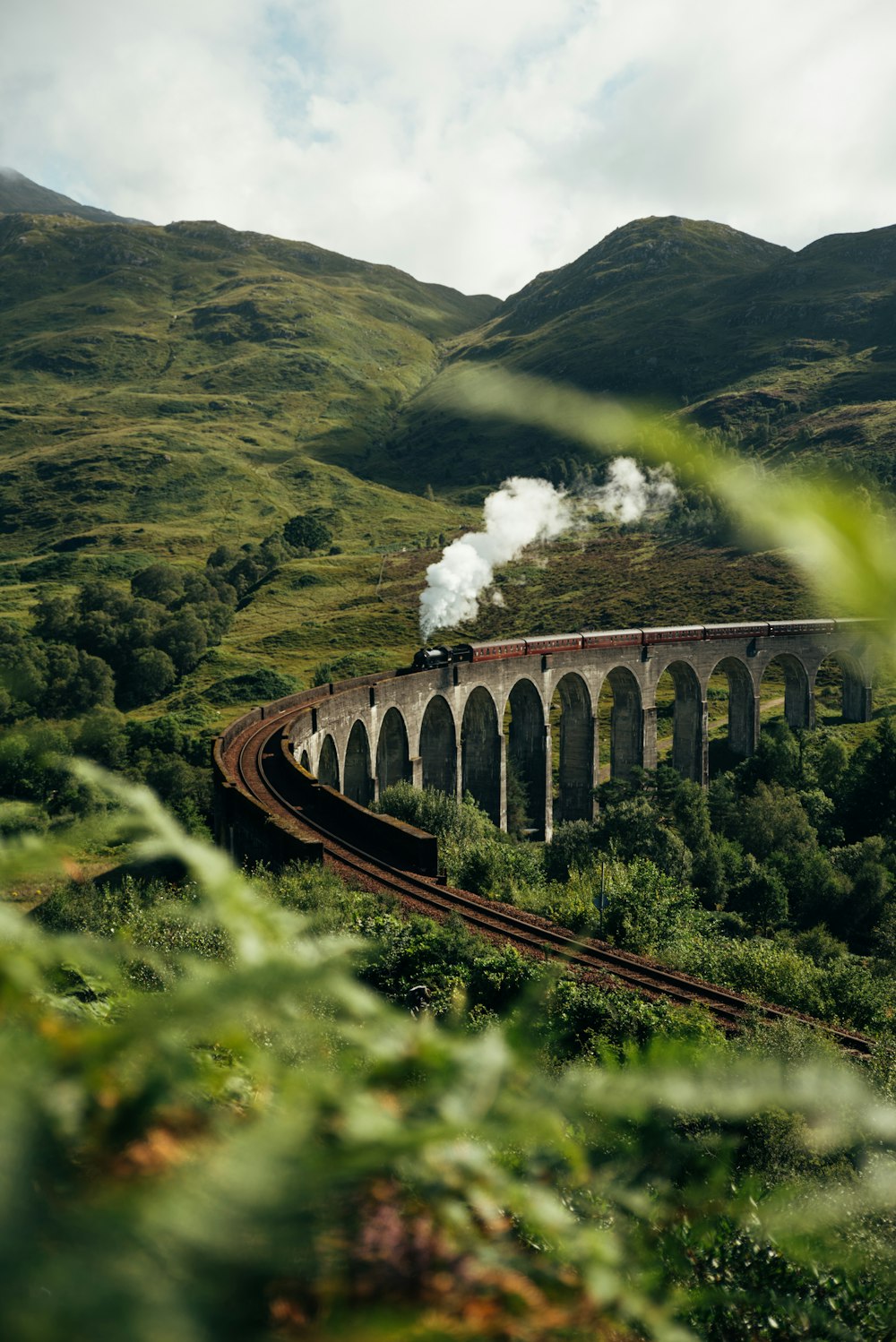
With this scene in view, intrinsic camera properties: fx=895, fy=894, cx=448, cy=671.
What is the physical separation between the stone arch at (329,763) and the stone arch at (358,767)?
67 centimetres

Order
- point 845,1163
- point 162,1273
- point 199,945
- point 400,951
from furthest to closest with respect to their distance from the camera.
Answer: point 400,951
point 199,945
point 845,1163
point 162,1273

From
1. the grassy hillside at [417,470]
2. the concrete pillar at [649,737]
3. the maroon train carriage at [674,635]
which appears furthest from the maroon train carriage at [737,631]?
the grassy hillside at [417,470]

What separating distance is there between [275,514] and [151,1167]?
14886 cm

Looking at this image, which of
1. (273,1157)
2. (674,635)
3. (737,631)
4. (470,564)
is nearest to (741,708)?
(737,631)

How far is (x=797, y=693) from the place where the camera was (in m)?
63.2

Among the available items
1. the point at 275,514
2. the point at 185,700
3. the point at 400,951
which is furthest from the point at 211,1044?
the point at 275,514

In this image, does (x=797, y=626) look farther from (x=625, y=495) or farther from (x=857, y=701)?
(x=625, y=495)

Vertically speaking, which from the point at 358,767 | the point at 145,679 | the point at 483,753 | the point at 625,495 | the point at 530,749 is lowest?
the point at 530,749

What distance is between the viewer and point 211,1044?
67.7 inches

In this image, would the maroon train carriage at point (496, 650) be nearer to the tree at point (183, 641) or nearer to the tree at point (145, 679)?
the tree at point (145, 679)

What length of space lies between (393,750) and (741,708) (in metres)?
27.8

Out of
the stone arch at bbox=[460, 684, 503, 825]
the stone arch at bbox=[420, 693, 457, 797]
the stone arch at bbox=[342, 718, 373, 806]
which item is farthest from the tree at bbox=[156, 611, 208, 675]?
the stone arch at bbox=[342, 718, 373, 806]

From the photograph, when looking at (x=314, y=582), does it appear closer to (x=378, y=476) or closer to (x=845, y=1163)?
(x=378, y=476)

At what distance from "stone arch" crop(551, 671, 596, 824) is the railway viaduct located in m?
0.08
